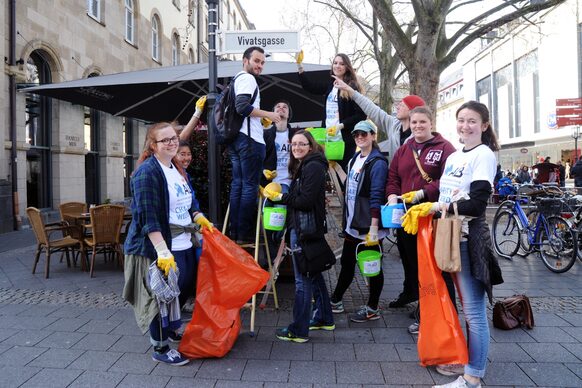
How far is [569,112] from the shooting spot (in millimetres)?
25719

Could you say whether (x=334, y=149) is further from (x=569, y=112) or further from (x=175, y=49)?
(x=569, y=112)

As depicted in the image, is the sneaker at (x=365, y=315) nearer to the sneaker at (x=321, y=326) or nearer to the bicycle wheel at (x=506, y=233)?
the sneaker at (x=321, y=326)

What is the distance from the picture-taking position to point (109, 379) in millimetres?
3201

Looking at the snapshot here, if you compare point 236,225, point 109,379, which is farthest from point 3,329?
point 236,225

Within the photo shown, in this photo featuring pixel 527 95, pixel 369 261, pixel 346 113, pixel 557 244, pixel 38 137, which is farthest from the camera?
pixel 527 95

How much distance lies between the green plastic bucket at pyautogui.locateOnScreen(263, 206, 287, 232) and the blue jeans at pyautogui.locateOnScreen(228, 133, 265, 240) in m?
0.43

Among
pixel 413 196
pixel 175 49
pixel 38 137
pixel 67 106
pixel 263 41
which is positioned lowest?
pixel 413 196

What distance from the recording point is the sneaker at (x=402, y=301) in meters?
4.64

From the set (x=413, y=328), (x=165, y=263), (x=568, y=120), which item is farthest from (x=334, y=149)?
Result: (x=568, y=120)

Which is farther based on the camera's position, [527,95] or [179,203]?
[527,95]

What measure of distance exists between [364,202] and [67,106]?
472 inches

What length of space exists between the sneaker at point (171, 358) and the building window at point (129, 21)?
16861mm

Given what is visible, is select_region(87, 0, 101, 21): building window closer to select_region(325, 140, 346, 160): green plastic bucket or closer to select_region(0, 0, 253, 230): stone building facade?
select_region(0, 0, 253, 230): stone building facade

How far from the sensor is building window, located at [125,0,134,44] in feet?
58.8
